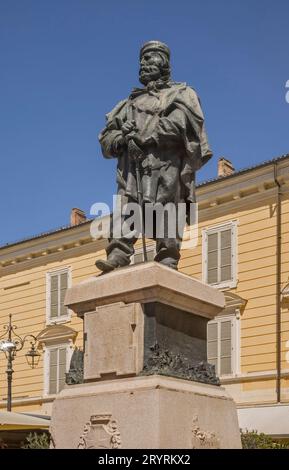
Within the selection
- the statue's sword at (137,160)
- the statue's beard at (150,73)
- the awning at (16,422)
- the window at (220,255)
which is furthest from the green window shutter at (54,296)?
the statue's sword at (137,160)

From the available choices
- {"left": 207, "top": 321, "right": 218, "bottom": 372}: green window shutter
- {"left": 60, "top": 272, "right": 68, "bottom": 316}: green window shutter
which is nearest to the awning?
{"left": 207, "top": 321, "right": 218, "bottom": 372}: green window shutter

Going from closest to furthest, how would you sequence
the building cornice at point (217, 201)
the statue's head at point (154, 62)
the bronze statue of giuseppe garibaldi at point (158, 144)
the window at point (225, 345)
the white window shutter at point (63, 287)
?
the bronze statue of giuseppe garibaldi at point (158, 144) → the statue's head at point (154, 62) → the window at point (225, 345) → the building cornice at point (217, 201) → the white window shutter at point (63, 287)

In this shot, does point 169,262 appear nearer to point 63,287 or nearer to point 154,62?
point 154,62

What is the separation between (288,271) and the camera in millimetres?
22594

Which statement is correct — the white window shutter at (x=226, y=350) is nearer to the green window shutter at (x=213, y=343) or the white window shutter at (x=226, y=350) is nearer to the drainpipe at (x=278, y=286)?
the green window shutter at (x=213, y=343)

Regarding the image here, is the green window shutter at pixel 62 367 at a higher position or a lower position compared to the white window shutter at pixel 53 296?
lower

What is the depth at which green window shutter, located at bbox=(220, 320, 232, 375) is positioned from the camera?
916 inches

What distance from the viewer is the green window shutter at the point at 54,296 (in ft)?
96.2

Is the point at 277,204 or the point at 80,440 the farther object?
the point at 277,204

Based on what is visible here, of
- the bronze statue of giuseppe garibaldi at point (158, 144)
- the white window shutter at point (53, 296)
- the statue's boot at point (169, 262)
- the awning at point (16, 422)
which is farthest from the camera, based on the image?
the white window shutter at point (53, 296)

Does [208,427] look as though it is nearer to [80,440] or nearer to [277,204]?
[80,440]

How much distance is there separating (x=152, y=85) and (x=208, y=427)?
3592 millimetres
